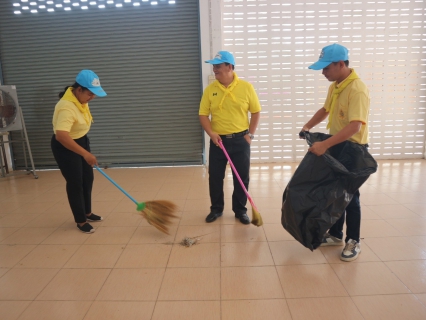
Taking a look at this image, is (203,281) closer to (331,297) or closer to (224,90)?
(331,297)

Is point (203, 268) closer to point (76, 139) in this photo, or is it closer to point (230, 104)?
point (230, 104)

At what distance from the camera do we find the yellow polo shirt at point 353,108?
75.7 inches

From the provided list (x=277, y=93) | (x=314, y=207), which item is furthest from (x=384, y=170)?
(x=314, y=207)

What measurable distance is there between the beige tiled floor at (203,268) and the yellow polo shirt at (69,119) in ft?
2.85

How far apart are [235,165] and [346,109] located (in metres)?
1.04

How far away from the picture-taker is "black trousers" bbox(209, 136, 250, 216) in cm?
270

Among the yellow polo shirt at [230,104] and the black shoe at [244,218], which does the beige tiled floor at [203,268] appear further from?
the yellow polo shirt at [230,104]

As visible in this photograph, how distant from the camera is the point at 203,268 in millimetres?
2109

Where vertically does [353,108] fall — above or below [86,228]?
above

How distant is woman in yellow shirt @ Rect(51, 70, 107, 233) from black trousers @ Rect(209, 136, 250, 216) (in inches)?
38.2

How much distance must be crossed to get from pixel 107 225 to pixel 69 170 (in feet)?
2.01

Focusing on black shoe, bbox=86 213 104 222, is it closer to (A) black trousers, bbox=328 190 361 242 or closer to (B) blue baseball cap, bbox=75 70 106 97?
(B) blue baseball cap, bbox=75 70 106 97

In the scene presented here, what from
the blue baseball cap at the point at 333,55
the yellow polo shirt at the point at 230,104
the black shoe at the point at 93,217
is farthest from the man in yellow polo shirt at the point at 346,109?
the black shoe at the point at 93,217

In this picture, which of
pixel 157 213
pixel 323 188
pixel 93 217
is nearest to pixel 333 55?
pixel 323 188
